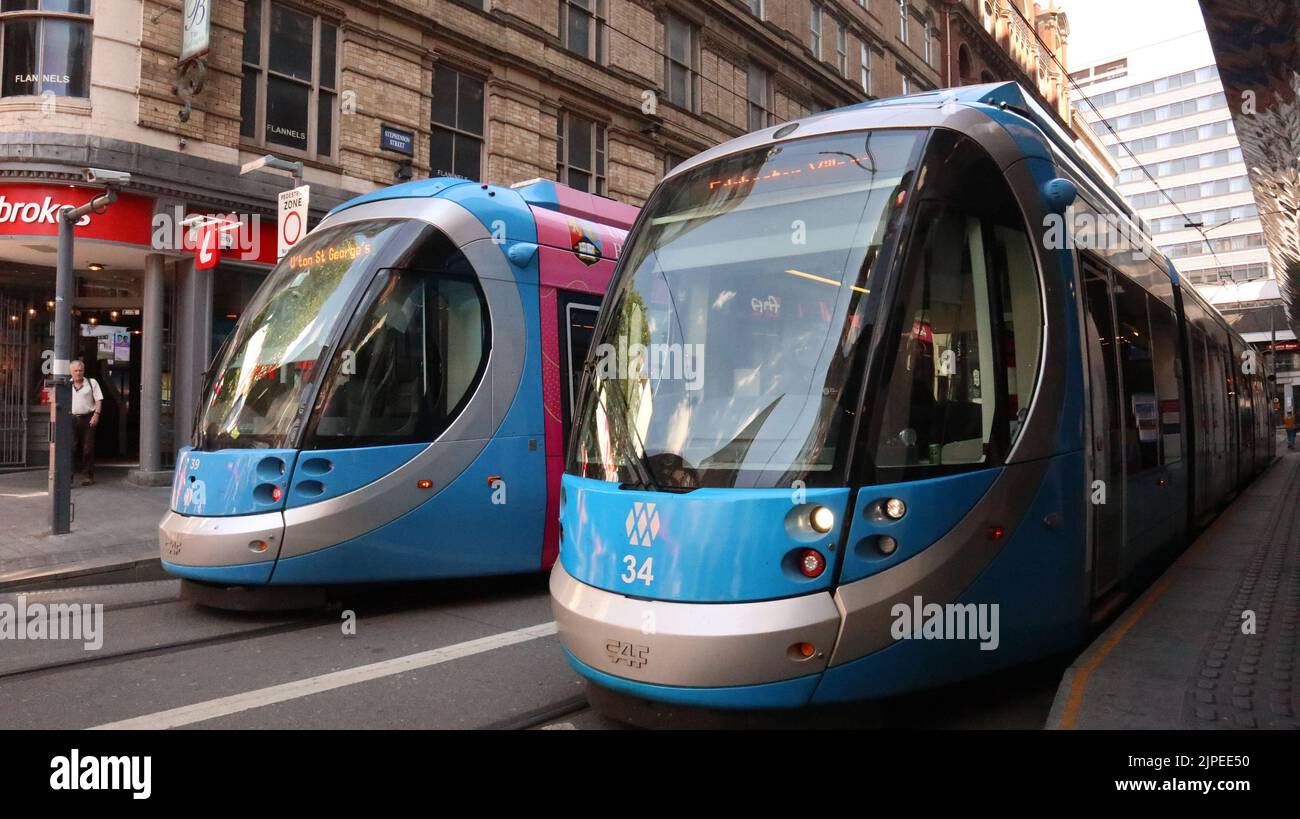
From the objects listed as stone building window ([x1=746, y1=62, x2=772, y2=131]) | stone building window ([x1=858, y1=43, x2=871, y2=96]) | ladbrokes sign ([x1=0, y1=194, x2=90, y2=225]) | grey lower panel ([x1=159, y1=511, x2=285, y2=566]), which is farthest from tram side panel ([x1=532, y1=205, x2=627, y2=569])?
Result: stone building window ([x1=858, y1=43, x2=871, y2=96])

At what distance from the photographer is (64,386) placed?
370 inches

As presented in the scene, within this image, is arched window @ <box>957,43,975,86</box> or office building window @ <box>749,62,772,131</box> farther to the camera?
arched window @ <box>957,43,975,86</box>

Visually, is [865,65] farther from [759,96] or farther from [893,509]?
[893,509]

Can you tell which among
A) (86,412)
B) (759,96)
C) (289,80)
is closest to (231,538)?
(86,412)

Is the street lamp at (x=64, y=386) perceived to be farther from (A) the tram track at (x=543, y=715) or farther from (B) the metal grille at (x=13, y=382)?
(A) the tram track at (x=543, y=715)

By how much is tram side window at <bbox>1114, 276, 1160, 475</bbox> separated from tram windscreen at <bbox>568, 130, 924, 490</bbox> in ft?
8.85

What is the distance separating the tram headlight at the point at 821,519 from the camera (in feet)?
12.1

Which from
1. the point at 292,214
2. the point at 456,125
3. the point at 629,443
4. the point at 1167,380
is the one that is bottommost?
the point at 629,443

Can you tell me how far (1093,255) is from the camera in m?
5.48

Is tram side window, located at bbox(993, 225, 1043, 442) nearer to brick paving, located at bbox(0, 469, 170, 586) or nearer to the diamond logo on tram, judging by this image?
the diamond logo on tram

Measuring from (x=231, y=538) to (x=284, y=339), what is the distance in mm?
1488

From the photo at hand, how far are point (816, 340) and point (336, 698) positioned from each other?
304 cm

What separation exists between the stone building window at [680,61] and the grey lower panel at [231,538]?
17.3 meters

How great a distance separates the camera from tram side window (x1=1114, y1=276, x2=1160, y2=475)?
5.87 m
